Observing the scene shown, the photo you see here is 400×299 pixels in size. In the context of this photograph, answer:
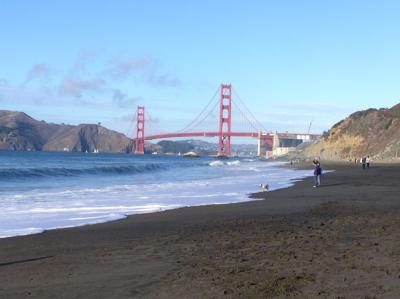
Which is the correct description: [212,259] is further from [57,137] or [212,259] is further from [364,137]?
[57,137]

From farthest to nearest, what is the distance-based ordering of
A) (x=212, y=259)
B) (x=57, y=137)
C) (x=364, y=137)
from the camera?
(x=57, y=137)
(x=364, y=137)
(x=212, y=259)

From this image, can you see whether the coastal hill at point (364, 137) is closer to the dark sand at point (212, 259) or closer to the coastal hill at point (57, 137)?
the dark sand at point (212, 259)

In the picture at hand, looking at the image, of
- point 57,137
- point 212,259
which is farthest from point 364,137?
point 57,137

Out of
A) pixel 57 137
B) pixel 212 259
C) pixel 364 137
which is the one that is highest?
pixel 57 137

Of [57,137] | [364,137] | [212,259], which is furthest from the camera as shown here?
[57,137]

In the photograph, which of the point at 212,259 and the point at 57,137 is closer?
the point at 212,259

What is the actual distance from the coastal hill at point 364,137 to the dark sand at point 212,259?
41091mm

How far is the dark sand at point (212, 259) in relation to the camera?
4.08 metres

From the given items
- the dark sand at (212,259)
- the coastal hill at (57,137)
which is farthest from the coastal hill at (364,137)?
the coastal hill at (57,137)

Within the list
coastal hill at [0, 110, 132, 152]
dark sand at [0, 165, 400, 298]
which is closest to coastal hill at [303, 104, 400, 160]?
dark sand at [0, 165, 400, 298]

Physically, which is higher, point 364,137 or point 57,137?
point 57,137

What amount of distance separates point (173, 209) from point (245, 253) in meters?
5.26

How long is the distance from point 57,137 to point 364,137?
10043 cm

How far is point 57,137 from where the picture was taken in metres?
144
